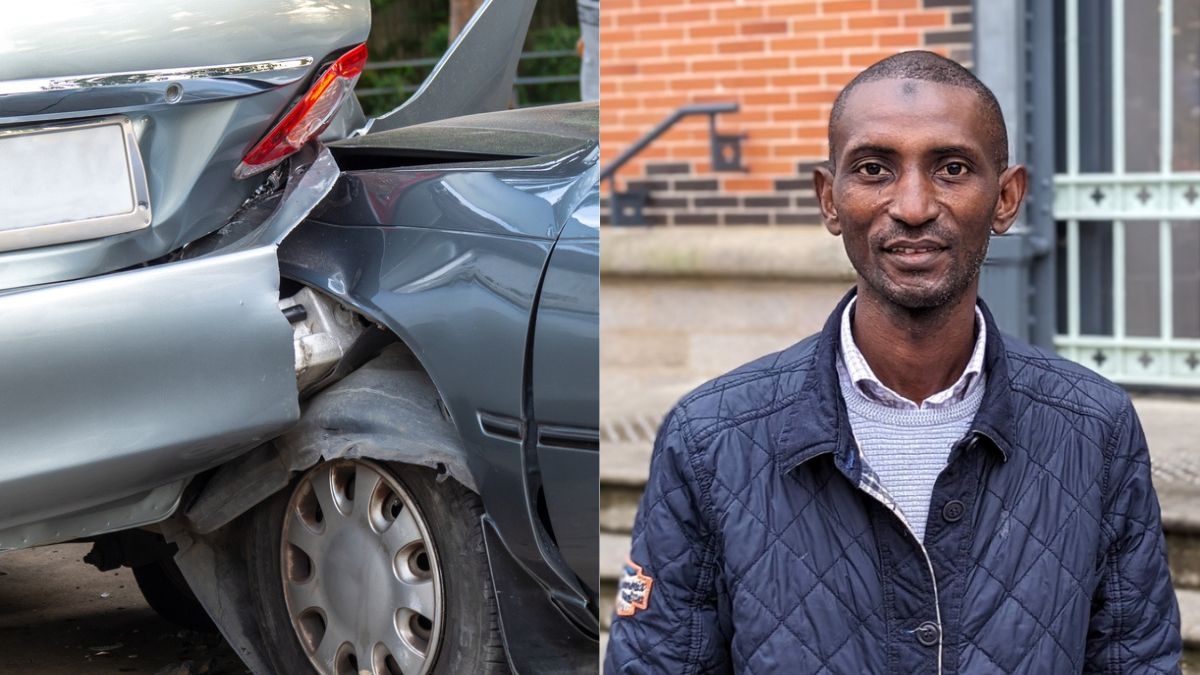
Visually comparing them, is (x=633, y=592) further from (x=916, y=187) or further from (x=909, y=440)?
(x=916, y=187)

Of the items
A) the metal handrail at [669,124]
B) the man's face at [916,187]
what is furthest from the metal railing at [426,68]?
the man's face at [916,187]

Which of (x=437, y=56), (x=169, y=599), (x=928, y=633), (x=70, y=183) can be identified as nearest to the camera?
(x=928, y=633)

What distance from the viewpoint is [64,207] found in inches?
116

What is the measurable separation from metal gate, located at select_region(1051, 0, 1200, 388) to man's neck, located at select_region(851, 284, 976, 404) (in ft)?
14.7

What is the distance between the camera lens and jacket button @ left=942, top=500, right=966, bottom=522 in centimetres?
171

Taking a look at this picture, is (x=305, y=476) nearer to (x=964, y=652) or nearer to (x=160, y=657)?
(x=160, y=657)

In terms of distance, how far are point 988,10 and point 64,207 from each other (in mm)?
3987

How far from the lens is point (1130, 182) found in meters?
6.04

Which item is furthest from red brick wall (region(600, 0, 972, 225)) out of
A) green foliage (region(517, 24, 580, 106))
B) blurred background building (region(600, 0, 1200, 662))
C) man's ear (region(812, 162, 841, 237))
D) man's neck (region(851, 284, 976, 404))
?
man's neck (region(851, 284, 976, 404))

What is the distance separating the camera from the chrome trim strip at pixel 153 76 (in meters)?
2.84

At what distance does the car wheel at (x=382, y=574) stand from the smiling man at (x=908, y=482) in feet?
4.30

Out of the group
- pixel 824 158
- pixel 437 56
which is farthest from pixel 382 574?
pixel 437 56

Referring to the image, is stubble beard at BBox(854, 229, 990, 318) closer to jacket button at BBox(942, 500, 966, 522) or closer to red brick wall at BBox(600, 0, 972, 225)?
jacket button at BBox(942, 500, 966, 522)

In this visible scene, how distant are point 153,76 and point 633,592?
5.32 ft
